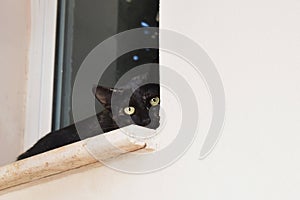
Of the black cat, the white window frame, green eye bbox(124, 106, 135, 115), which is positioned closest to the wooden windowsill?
the black cat

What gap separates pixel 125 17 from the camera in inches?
52.9

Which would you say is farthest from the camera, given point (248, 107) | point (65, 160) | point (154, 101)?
point (154, 101)

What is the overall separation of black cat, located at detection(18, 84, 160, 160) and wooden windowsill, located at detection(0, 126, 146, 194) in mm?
200

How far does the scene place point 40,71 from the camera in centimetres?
144

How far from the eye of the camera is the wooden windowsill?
0.75 metres

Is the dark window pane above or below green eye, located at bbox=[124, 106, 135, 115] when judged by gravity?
above

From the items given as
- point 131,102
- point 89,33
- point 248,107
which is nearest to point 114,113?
point 131,102

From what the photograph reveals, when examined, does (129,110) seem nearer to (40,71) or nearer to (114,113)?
(114,113)

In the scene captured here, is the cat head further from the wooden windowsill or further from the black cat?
the wooden windowsill

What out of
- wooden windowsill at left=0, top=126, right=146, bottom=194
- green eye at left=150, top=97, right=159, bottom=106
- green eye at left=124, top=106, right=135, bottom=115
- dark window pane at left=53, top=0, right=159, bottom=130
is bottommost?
wooden windowsill at left=0, top=126, right=146, bottom=194

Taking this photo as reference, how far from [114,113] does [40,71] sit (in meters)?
0.36

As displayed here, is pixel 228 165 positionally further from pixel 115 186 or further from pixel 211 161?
pixel 115 186

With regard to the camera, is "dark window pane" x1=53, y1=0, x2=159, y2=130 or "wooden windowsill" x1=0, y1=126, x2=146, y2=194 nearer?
"wooden windowsill" x1=0, y1=126, x2=146, y2=194

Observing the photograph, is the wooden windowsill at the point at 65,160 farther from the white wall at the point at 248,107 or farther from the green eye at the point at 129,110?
the green eye at the point at 129,110
